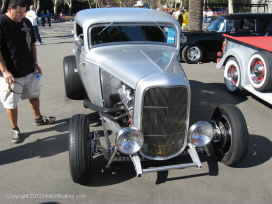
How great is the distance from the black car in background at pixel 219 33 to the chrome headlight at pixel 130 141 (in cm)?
699

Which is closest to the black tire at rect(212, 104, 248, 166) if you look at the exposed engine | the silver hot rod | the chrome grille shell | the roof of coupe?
the silver hot rod

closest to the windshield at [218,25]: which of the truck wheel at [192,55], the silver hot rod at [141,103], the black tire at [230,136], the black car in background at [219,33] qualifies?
the black car in background at [219,33]

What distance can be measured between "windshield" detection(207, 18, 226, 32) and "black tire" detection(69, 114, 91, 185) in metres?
7.78

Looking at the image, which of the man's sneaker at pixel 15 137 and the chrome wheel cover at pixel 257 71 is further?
the chrome wheel cover at pixel 257 71

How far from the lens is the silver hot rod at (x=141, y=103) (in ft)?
9.55

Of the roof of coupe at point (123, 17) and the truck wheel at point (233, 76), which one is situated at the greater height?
the roof of coupe at point (123, 17)

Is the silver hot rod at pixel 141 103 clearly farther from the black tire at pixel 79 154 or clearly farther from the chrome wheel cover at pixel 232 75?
the chrome wheel cover at pixel 232 75

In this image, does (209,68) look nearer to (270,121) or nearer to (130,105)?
(270,121)

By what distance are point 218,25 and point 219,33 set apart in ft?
1.65

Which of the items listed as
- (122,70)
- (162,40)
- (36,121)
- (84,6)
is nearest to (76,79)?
(36,121)

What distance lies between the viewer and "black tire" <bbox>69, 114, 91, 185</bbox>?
2.95 m

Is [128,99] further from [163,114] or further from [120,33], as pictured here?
[120,33]

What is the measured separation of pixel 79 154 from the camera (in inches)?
116

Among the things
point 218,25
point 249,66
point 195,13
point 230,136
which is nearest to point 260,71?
point 249,66
